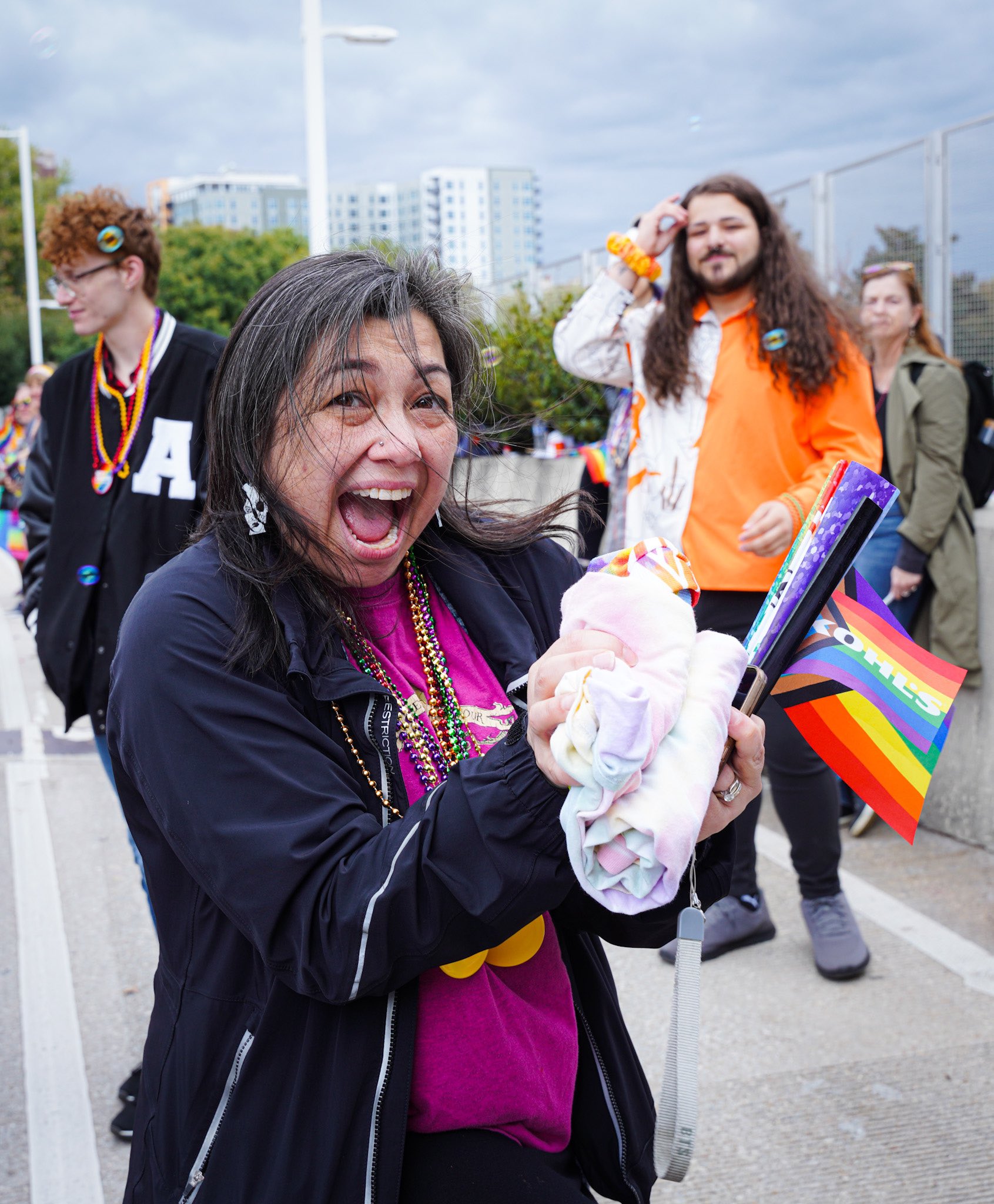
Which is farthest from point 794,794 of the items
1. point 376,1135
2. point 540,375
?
point 540,375

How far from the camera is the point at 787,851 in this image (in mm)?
4629

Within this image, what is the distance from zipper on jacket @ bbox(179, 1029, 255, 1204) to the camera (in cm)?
141

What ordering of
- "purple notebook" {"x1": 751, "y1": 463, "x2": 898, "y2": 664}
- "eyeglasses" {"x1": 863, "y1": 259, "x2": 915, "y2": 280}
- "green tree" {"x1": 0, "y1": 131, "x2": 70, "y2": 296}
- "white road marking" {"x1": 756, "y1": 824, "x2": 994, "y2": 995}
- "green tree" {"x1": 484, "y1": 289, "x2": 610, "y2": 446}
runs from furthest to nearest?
1. "green tree" {"x1": 0, "y1": 131, "x2": 70, "y2": 296}
2. "green tree" {"x1": 484, "y1": 289, "x2": 610, "y2": 446}
3. "eyeglasses" {"x1": 863, "y1": 259, "x2": 915, "y2": 280}
4. "white road marking" {"x1": 756, "y1": 824, "x2": 994, "y2": 995}
5. "purple notebook" {"x1": 751, "y1": 463, "x2": 898, "y2": 664}

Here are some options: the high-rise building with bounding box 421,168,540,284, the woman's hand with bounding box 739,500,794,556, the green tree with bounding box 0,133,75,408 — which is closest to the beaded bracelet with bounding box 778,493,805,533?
the woman's hand with bounding box 739,500,794,556

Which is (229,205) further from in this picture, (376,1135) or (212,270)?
(376,1135)

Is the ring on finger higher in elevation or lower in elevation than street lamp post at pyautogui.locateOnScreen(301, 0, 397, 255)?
lower

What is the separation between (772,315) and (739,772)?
8.14 ft

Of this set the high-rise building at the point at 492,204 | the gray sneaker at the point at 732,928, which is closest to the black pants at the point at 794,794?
the gray sneaker at the point at 732,928

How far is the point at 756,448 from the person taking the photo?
11.5 ft

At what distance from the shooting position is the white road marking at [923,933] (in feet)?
11.3

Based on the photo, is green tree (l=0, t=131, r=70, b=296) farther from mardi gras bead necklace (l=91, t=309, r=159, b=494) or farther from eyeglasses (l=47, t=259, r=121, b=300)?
mardi gras bead necklace (l=91, t=309, r=159, b=494)

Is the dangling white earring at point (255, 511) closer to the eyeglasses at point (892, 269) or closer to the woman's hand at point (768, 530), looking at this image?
the woman's hand at point (768, 530)

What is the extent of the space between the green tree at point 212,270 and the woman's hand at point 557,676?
162 ft

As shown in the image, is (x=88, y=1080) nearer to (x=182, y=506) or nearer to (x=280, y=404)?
(x=182, y=506)
